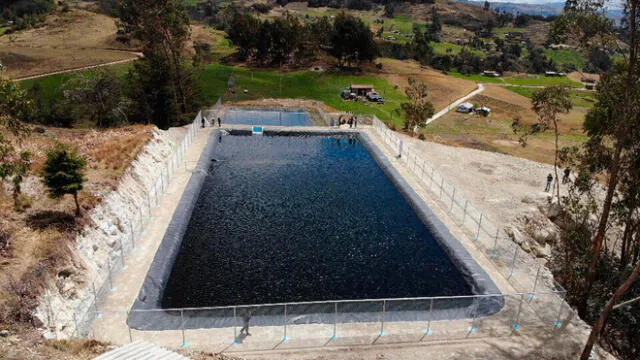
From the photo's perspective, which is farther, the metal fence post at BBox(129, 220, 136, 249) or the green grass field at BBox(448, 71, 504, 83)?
the green grass field at BBox(448, 71, 504, 83)

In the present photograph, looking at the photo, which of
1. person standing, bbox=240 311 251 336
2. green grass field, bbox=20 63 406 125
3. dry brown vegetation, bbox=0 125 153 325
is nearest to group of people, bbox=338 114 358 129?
green grass field, bbox=20 63 406 125

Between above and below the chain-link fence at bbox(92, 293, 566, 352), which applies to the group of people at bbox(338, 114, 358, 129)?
above

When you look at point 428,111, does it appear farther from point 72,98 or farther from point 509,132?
point 72,98

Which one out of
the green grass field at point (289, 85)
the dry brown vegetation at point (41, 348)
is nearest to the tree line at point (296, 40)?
the green grass field at point (289, 85)

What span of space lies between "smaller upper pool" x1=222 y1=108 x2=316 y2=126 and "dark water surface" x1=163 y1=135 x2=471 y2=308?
16.2 metres

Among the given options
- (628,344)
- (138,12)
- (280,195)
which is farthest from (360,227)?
(138,12)

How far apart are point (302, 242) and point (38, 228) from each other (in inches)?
591

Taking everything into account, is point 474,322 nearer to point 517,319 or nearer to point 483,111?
point 517,319

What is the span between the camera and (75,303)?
73.3 ft

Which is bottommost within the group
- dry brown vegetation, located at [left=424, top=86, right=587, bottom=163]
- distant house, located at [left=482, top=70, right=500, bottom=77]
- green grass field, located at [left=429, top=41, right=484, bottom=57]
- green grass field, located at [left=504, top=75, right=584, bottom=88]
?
dry brown vegetation, located at [left=424, top=86, right=587, bottom=163]

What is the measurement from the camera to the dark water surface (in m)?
25.5

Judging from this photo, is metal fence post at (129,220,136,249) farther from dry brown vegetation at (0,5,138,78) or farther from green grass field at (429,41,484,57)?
green grass field at (429,41,484,57)

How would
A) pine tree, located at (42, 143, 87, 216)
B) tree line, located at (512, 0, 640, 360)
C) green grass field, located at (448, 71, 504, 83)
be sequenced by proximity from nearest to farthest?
tree line, located at (512, 0, 640, 360) < pine tree, located at (42, 143, 87, 216) < green grass field, located at (448, 71, 504, 83)

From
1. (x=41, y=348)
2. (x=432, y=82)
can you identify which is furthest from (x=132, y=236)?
(x=432, y=82)
